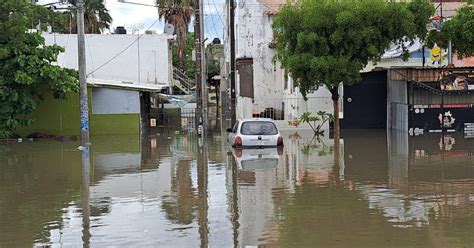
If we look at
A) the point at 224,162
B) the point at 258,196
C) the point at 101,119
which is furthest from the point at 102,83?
the point at 258,196

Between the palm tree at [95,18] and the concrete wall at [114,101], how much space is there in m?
19.2

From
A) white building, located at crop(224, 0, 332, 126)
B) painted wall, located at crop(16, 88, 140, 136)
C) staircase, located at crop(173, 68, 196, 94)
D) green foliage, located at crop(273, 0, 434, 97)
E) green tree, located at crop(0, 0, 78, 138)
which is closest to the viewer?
green foliage, located at crop(273, 0, 434, 97)

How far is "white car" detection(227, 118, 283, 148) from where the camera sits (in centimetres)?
2319

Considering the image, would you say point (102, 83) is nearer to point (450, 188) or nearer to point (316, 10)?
point (316, 10)

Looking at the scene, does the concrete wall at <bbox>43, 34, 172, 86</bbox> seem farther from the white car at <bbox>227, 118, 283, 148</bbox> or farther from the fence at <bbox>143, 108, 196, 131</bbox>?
the white car at <bbox>227, 118, 283, 148</bbox>

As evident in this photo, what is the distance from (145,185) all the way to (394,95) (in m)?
22.5

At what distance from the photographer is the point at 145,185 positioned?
15.2 meters

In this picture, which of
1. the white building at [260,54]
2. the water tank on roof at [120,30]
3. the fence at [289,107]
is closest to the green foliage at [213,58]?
the water tank on roof at [120,30]

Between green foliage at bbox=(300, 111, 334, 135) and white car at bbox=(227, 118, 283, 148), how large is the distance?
1006 cm

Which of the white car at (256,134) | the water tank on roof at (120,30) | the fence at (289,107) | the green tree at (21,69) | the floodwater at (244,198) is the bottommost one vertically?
the floodwater at (244,198)

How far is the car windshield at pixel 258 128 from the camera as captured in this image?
23328 mm

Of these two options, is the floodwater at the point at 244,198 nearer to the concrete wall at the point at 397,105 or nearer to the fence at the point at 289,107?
the concrete wall at the point at 397,105

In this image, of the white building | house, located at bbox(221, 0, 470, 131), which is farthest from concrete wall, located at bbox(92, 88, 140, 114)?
the white building

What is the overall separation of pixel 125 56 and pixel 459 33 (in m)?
22.9
